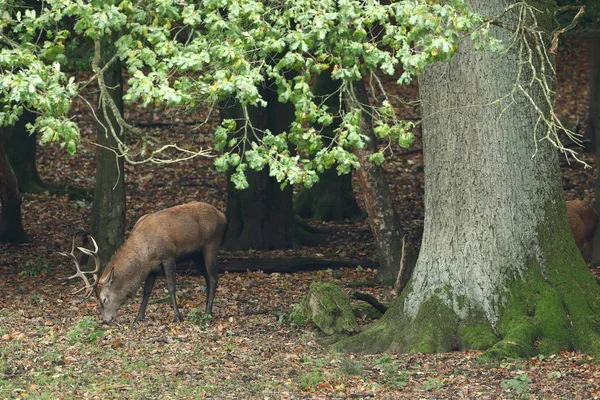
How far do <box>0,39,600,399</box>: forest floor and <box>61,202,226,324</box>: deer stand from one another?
1.02 ft

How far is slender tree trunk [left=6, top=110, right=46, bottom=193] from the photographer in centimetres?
2081

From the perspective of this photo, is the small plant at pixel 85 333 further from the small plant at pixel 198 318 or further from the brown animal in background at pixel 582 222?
the brown animal in background at pixel 582 222

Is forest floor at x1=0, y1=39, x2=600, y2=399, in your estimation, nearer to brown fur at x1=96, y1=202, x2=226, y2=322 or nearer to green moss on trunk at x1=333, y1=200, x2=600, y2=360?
green moss on trunk at x1=333, y1=200, x2=600, y2=360

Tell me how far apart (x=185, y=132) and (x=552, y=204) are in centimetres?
1711

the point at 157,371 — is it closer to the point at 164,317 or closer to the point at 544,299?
the point at 164,317

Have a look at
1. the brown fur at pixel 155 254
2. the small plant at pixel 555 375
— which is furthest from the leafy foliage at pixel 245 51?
the brown fur at pixel 155 254

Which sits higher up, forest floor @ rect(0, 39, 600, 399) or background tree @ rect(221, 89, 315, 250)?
background tree @ rect(221, 89, 315, 250)

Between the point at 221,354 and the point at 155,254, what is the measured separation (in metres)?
2.87

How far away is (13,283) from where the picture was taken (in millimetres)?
15281

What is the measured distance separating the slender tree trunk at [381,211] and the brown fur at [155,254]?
2.37m

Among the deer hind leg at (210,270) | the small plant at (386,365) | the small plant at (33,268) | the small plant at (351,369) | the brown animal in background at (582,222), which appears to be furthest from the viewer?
the small plant at (33,268)

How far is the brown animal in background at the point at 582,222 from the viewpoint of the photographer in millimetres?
15195

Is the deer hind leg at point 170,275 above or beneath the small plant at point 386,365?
A: above

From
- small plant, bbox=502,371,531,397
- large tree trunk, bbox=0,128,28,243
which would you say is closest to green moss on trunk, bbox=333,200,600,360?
small plant, bbox=502,371,531,397
